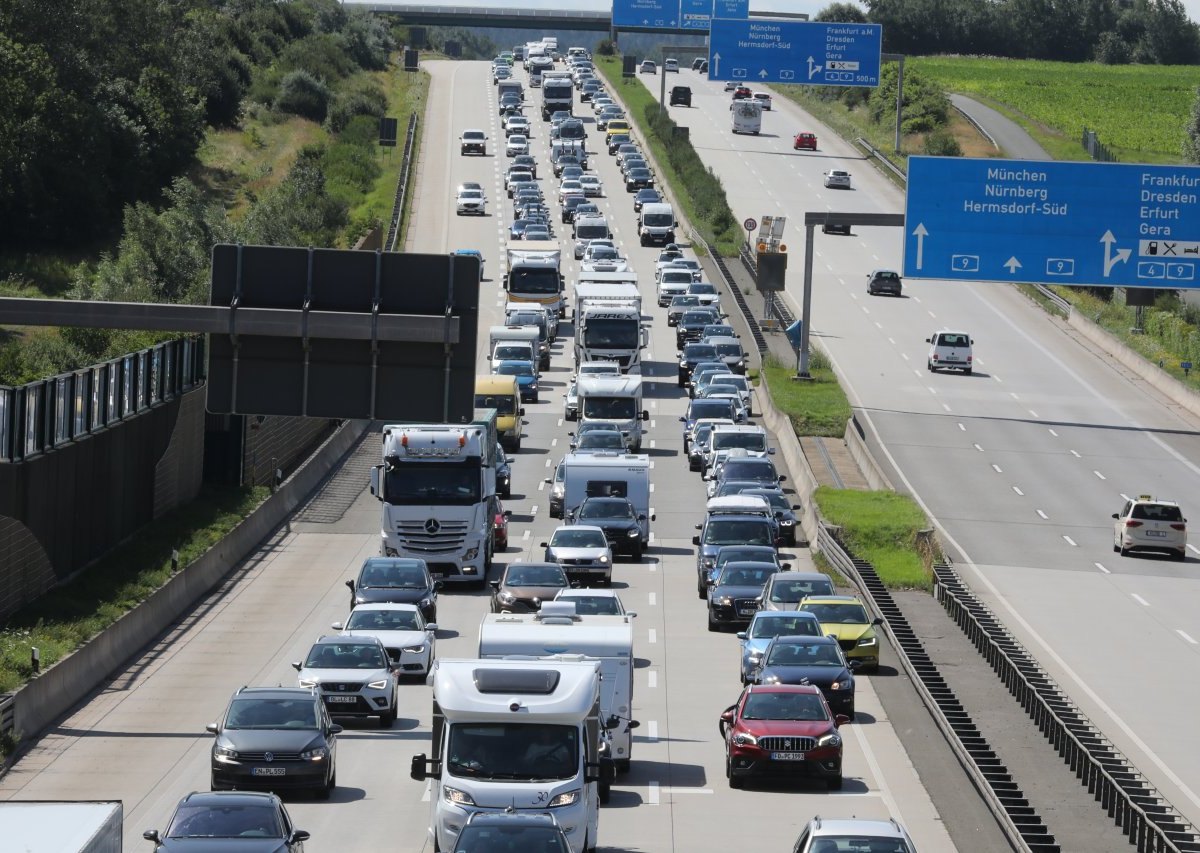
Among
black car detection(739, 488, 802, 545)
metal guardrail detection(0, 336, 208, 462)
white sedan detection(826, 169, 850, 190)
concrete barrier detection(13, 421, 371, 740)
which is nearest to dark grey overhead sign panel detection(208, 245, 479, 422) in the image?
concrete barrier detection(13, 421, 371, 740)

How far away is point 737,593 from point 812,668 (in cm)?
791

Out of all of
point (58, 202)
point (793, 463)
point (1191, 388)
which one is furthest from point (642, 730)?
point (58, 202)

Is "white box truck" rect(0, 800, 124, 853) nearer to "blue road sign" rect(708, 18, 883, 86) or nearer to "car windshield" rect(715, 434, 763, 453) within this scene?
"car windshield" rect(715, 434, 763, 453)

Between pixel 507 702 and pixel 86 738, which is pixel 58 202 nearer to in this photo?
pixel 86 738

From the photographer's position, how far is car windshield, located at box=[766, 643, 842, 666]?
98.4ft

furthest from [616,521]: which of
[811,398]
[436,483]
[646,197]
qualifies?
[646,197]

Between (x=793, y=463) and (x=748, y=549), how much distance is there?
16.9 metres

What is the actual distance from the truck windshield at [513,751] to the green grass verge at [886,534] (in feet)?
80.5

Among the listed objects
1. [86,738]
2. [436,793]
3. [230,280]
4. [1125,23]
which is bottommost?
[86,738]

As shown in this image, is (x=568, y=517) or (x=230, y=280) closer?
(x=230, y=280)

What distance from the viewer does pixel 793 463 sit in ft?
186

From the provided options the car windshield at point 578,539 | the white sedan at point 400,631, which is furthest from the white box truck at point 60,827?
the car windshield at point 578,539

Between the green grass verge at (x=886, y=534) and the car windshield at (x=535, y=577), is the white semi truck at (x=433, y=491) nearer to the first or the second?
the car windshield at (x=535, y=577)

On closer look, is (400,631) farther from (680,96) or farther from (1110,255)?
(680,96)
